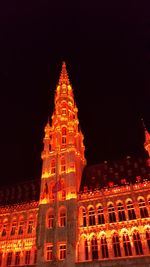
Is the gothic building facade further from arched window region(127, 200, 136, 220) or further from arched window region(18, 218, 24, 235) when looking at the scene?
arched window region(18, 218, 24, 235)

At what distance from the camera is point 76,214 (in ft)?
158

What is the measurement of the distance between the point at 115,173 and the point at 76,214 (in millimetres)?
13715

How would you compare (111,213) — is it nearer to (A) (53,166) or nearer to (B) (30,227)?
(A) (53,166)

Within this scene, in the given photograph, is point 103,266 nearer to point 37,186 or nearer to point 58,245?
point 58,245

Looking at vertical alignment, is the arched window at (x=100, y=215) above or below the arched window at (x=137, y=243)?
above

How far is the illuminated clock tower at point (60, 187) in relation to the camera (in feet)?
149

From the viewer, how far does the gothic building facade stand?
143 feet

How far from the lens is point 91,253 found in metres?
44.4

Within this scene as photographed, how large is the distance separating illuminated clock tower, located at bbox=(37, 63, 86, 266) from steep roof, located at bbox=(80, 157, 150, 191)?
224 centimetres

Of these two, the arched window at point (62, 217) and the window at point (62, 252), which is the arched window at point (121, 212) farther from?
the window at point (62, 252)

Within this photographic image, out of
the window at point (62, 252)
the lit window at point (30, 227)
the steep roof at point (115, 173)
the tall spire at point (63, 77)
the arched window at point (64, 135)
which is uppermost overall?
the tall spire at point (63, 77)

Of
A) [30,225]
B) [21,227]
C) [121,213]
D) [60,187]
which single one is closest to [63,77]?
[60,187]

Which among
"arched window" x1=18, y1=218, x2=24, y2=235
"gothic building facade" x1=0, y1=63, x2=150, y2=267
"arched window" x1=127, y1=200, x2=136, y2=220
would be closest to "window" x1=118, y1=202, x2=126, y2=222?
"gothic building facade" x1=0, y1=63, x2=150, y2=267

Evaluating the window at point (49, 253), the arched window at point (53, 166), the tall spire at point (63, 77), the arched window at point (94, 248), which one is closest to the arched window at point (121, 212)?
the arched window at point (94, 248)
